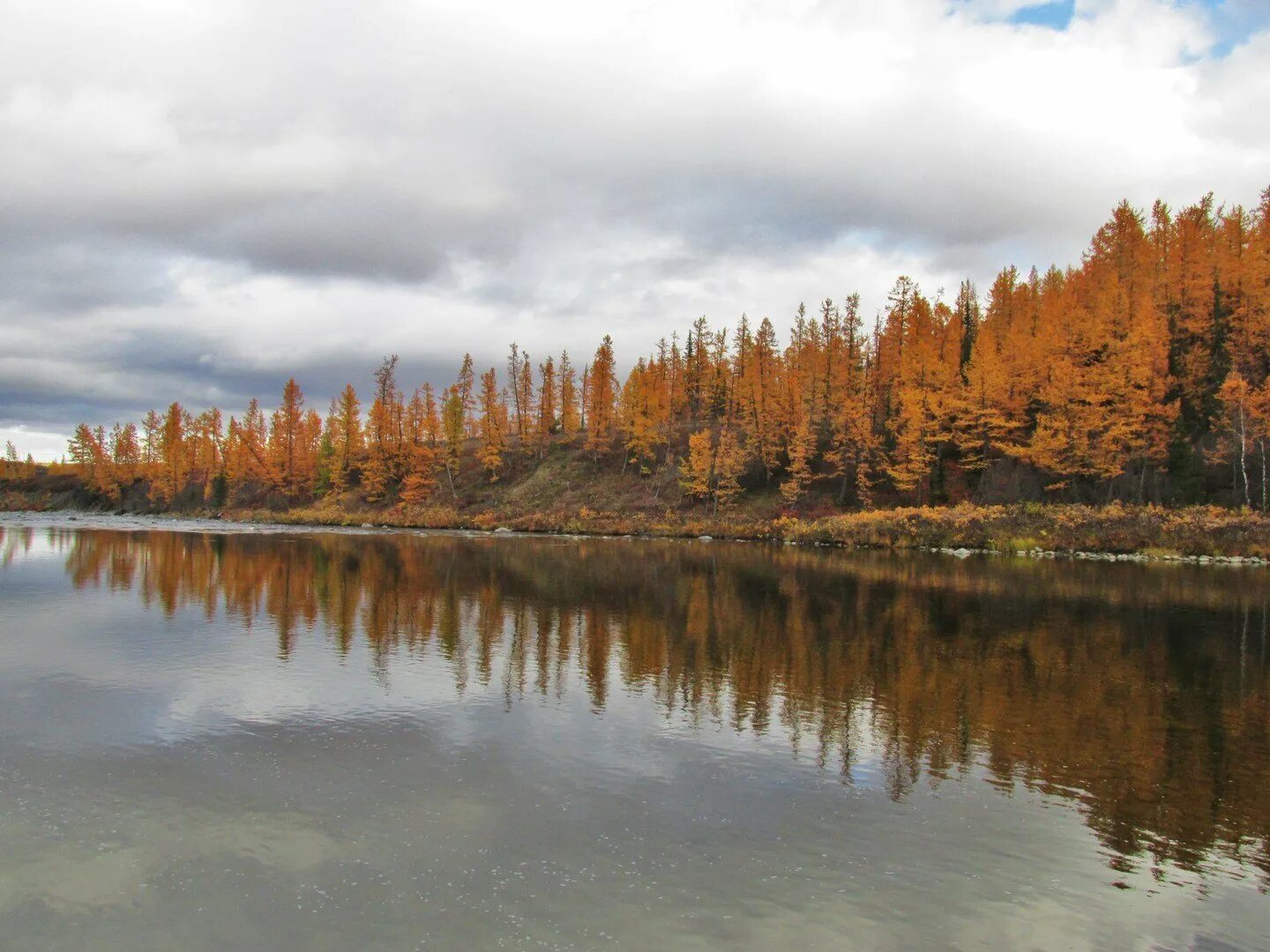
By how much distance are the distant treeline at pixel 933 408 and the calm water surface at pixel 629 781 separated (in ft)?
124

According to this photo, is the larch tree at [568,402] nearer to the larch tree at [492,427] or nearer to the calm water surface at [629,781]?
the larch tree at [492,427]

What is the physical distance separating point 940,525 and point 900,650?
129 ft

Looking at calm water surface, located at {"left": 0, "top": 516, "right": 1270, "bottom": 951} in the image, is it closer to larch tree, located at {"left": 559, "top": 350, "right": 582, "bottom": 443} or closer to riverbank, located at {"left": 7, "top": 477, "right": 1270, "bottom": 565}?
riverbank, located at {"left": 7, "top": 477, "right": 1270, "bottom": 565}

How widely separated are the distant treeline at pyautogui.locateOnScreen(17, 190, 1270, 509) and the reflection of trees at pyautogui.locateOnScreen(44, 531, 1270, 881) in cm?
2023

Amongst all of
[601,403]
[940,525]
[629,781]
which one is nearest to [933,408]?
[940,525]

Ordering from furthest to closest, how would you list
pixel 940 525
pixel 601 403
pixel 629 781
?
pixel 601 403 < pixel 940 525 < pixel 629 781

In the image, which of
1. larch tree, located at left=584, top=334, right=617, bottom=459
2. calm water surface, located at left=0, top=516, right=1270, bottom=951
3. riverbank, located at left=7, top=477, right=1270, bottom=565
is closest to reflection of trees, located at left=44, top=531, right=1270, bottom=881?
calm water surface, located at left=0, top=516, right=1270, bottom=951

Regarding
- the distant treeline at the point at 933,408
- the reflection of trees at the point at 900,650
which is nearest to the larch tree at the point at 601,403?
the distant treeline at the point at 933,408

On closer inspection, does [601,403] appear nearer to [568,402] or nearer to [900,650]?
[568,402]

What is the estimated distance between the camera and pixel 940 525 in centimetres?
5600

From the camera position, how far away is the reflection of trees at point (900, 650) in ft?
37.3

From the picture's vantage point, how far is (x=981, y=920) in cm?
726

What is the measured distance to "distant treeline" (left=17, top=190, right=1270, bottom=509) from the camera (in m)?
57.2

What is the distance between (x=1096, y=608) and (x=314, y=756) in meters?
26.2
